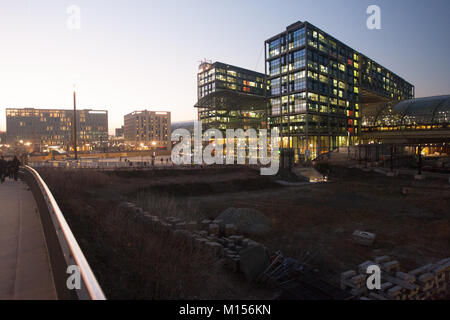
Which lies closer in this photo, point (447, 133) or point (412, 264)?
point (412, 264)

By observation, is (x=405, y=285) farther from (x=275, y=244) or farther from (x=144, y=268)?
(x=144, y=268)

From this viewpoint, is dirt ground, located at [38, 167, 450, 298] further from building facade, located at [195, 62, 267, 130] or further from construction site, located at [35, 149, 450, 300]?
building facade, located at [195, 62, 267, 130]

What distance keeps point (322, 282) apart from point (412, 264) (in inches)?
180

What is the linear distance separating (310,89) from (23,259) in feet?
238

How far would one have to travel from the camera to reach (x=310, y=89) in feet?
228

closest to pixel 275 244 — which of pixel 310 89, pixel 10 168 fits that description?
pixel 10 168

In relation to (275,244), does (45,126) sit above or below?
above

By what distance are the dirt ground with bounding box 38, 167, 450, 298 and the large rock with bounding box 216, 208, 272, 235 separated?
646 millimetres

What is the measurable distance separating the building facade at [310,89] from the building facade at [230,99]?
7.07m
